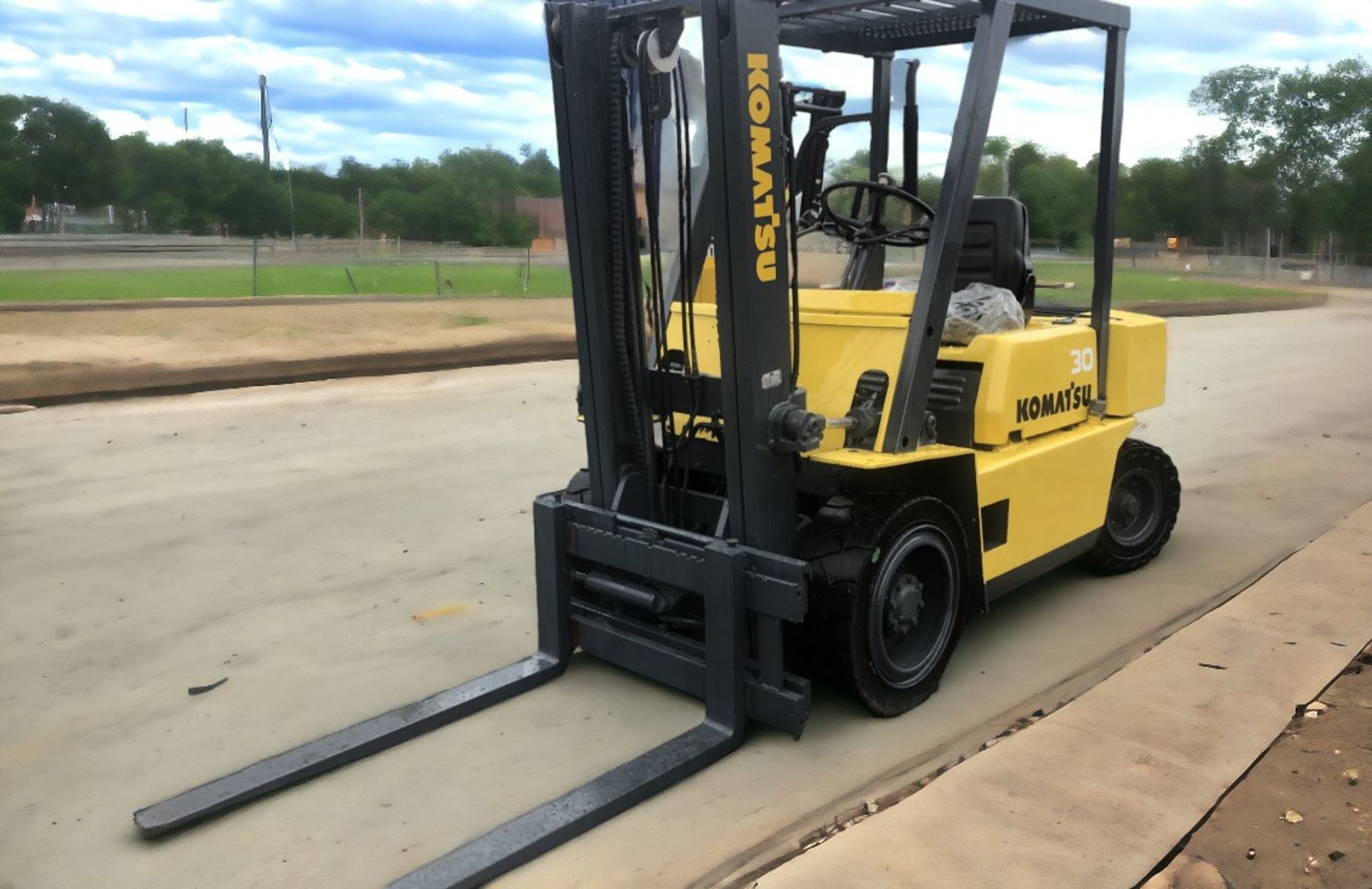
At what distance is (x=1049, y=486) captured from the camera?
15.9ft

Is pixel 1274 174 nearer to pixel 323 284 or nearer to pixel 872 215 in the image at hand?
pixel 323 284

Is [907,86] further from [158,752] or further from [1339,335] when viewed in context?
[1339,335]

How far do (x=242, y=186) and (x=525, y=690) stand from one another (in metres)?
31.9

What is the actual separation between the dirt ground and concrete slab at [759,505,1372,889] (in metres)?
0.07

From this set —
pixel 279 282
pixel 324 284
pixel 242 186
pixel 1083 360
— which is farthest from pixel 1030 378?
pixel 242 186

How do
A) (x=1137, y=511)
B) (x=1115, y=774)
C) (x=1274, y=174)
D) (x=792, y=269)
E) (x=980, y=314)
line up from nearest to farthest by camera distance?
(x=1115, y=774), (x=792, y=269), (x=980, y=314), (x=1137, y=511), (x=1274, y=174)

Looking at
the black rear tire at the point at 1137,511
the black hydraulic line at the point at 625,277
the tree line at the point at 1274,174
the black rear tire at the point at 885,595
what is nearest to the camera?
the black rear tire at the point at 885,595

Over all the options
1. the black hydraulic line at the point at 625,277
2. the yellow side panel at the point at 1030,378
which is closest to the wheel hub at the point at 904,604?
the yellow side panel at the point at 1030,378

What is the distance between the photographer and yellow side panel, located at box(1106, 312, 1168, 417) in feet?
17.8

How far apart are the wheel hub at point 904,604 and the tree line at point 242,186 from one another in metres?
25.1

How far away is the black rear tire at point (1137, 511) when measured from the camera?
5.73 meters

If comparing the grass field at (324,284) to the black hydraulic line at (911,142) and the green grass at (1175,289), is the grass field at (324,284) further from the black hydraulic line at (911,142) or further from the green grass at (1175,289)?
the black hydraulic line at (911,142)

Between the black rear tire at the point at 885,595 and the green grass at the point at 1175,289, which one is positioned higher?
the green grass at the point at 1175,289

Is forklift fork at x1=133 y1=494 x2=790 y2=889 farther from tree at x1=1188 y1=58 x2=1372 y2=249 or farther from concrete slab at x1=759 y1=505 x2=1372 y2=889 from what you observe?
tree at x1=1188 y1=58 x2=1372 y2=249
